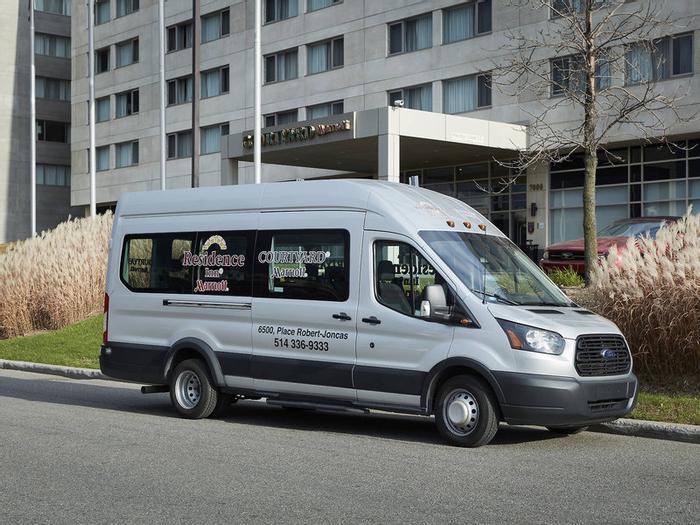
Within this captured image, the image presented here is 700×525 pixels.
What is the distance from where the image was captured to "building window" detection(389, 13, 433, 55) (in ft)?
128

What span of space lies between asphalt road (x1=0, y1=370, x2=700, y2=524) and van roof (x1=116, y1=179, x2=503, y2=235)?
2.17 metres

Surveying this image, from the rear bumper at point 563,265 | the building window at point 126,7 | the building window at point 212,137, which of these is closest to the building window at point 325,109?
the building window at point 212,137

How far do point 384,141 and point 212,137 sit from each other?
68.1ft

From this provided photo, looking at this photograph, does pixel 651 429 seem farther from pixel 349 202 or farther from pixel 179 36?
pixel 179 36

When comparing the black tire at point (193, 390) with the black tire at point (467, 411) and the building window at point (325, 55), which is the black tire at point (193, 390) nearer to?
the black tire at point (467, 411)

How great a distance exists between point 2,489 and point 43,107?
2462 inches

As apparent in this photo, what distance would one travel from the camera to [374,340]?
9906mm

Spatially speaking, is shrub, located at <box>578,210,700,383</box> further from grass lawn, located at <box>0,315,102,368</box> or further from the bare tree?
the bare tree

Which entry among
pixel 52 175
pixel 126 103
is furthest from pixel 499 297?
pixel 52 175

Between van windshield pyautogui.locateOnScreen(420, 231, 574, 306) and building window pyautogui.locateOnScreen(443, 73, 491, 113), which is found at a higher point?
building window pyautogui.locateOnScreen(443, 73, 491, 113)

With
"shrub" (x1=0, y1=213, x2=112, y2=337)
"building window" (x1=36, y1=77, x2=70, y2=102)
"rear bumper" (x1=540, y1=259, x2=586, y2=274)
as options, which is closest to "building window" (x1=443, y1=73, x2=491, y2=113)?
"rear bumper" (x1=540, y1=259, x2=586, y2=274)

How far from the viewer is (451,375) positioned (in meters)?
9.48

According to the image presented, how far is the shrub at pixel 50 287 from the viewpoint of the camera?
2164cm

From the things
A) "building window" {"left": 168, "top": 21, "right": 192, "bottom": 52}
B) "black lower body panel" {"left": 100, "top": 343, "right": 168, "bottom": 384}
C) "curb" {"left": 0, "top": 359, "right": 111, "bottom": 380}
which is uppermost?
"building window" {"left": 168, "top": 21, "right": 192, "bottom": 52}
